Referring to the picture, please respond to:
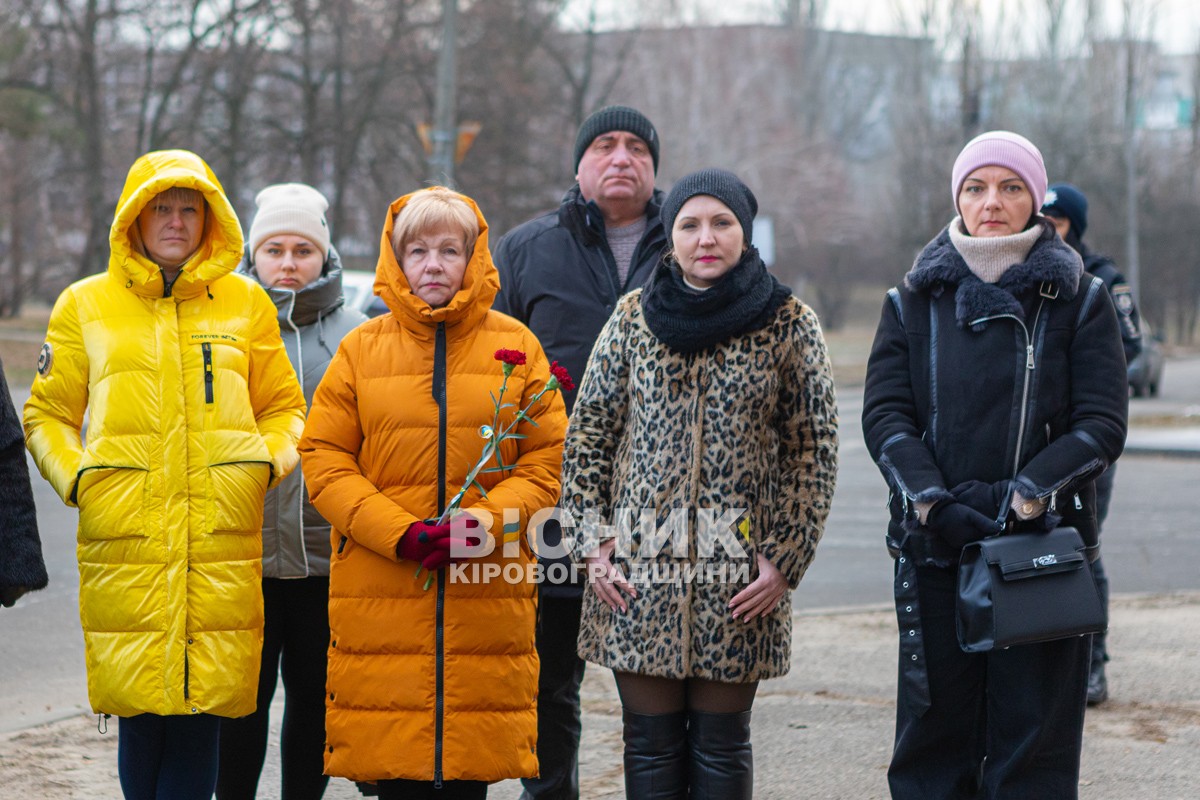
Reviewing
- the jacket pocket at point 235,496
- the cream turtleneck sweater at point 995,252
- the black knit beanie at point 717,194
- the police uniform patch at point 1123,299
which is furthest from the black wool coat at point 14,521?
the police uniform patch at point 1123,299

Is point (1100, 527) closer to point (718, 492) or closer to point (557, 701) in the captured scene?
point (557, 701)

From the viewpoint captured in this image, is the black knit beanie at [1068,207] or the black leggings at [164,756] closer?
the black leggings at [164,756]

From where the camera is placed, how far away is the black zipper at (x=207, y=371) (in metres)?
3.83

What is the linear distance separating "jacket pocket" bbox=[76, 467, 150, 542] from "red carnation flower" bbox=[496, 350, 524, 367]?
0.98 m

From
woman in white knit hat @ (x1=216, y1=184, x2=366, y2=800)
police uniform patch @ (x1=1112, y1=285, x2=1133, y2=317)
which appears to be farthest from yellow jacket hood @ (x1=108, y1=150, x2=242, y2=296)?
police uniform patch @ (x1=1112, y1=285, x2=1133, y2=317)

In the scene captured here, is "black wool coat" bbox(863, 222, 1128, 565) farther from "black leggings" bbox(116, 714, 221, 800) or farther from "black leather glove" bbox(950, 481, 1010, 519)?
"black leggings" bbox(116, 714, 221, 800)

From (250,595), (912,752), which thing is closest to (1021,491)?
(912,752)

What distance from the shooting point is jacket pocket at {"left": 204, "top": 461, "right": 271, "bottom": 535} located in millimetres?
3793

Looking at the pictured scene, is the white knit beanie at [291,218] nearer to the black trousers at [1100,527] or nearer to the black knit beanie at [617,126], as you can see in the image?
the black knit beanie at [617,126]

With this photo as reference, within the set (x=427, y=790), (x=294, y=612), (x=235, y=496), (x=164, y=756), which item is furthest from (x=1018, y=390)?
(x=164, y=756)

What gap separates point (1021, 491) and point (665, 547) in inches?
36.3

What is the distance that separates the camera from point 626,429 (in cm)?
386

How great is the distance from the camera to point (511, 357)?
3709mm

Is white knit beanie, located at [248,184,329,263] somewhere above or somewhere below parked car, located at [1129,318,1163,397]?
above
